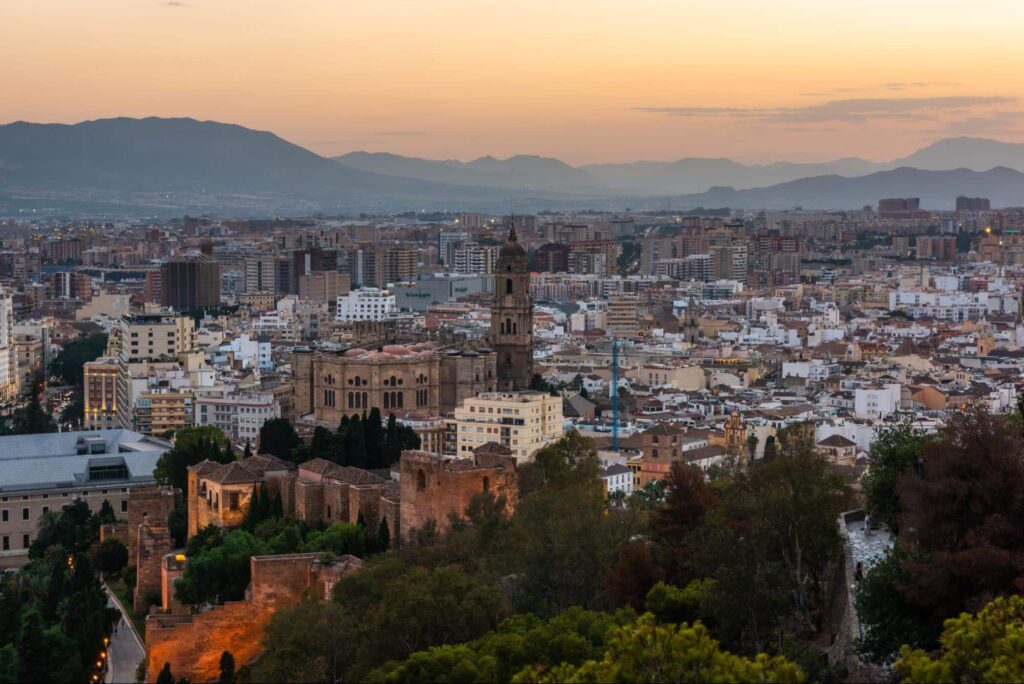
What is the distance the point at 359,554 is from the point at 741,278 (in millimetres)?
78060

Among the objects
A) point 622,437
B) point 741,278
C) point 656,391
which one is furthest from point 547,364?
point 741,278

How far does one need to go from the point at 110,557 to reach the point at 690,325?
138 ft

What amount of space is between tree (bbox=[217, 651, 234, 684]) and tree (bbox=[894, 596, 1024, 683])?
8574 millimetres

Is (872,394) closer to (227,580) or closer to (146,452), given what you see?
(146,452)

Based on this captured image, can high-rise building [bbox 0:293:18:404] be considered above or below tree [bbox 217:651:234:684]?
below

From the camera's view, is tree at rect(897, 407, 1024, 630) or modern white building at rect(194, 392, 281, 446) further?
modern white building at rect(194, 392, 281, 446)

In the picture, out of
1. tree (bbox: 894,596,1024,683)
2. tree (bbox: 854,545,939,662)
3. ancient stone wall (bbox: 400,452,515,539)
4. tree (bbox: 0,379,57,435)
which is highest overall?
tree (bbox: 894,596,1024,683)

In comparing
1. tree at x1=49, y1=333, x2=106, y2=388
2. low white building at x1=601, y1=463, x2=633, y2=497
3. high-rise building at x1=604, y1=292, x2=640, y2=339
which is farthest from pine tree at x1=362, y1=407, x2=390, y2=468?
high-rise building at x1=604, y1=292, x2=640, y2=339

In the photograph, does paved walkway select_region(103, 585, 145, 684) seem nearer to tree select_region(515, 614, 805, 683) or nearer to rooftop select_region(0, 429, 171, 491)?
rooftop select_region(0, 429, 171, 491)

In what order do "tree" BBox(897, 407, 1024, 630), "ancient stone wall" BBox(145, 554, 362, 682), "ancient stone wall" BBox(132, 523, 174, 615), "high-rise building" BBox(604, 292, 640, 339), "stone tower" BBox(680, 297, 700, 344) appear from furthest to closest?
"high-rise building" BBox(604, 292, 640, 339), "stone tower" BBox(680, 297, 700, 344), "ancient stone wall" BBox(132, 523, 174, 615), "ancient stone wall" BBox(145, 554, 362, 682), "tree" BBox(897, 407, 1024, 630)

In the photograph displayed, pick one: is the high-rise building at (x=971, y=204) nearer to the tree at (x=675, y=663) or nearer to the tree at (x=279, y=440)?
the tree at (x=279, y=440)

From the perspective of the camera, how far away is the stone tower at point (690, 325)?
60216 millimetres

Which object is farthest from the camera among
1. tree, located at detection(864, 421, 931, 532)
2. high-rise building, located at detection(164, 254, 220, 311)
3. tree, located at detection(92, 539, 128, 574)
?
high-rise building, located at detection(164, 254, 220, 311)

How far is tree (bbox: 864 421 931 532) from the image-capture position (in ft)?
46.0
